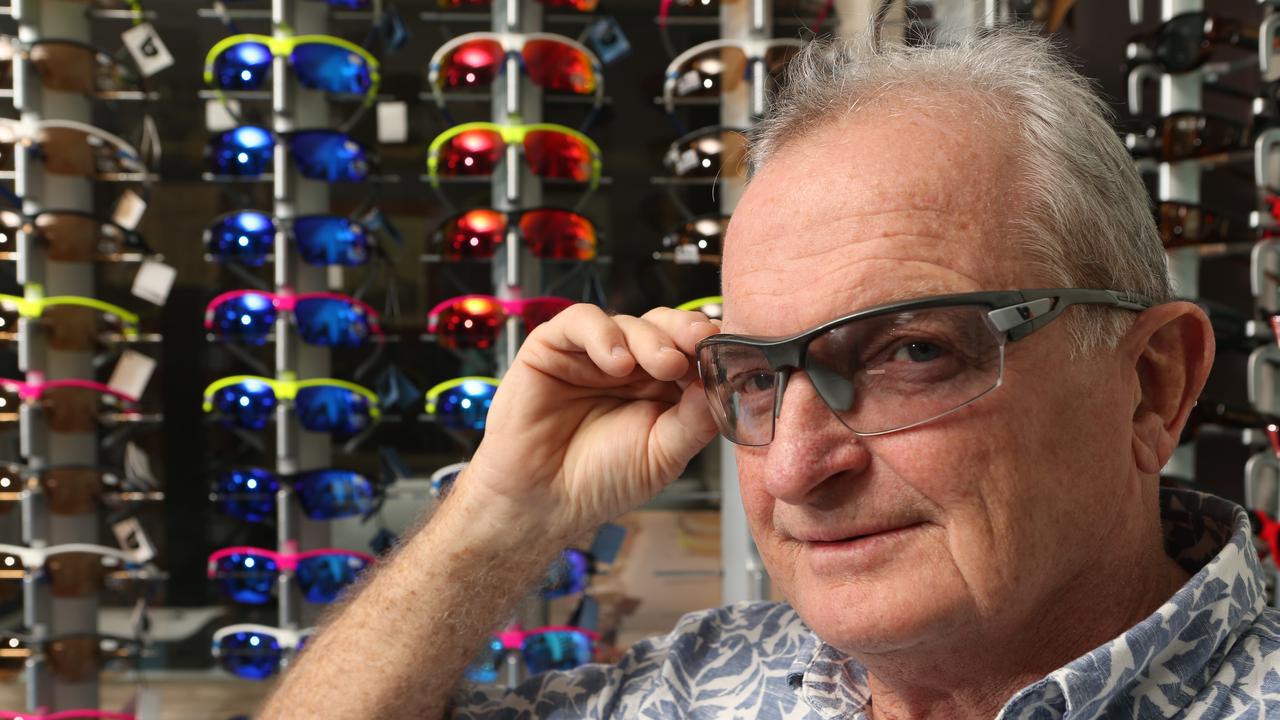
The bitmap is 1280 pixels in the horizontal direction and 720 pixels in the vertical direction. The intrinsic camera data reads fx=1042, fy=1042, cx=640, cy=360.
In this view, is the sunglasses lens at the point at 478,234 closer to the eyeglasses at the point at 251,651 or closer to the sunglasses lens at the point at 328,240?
the sunglasses lens at the point at 328,240

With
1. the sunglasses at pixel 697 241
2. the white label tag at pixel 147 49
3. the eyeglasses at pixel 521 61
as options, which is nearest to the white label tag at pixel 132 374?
the white label tag at pixel 147 49

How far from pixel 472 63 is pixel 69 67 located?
38.4 inches

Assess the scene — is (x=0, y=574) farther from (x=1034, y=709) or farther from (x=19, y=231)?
(x=1034, y=709)

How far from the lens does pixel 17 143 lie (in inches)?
94.7

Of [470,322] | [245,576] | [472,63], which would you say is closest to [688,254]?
[470,322]

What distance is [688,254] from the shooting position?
228 centimetres

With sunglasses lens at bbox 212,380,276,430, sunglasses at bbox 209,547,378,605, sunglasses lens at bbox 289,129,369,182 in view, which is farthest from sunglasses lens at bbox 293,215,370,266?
sunglasses at bbox 209,547,378,605

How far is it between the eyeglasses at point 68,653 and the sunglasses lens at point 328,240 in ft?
3.38

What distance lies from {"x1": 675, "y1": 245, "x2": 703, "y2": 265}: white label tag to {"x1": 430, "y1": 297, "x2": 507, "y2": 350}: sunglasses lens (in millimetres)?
411

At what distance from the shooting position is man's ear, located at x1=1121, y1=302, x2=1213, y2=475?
996 millimetres

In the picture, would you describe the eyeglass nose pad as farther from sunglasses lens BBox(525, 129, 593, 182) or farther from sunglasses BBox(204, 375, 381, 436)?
sunglasses BBox(204, 375, 381, 436)

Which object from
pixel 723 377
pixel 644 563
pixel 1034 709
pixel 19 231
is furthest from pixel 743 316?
pixel 19 231

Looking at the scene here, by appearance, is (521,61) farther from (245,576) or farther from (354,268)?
(245,576)

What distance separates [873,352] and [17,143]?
7.47 feet
